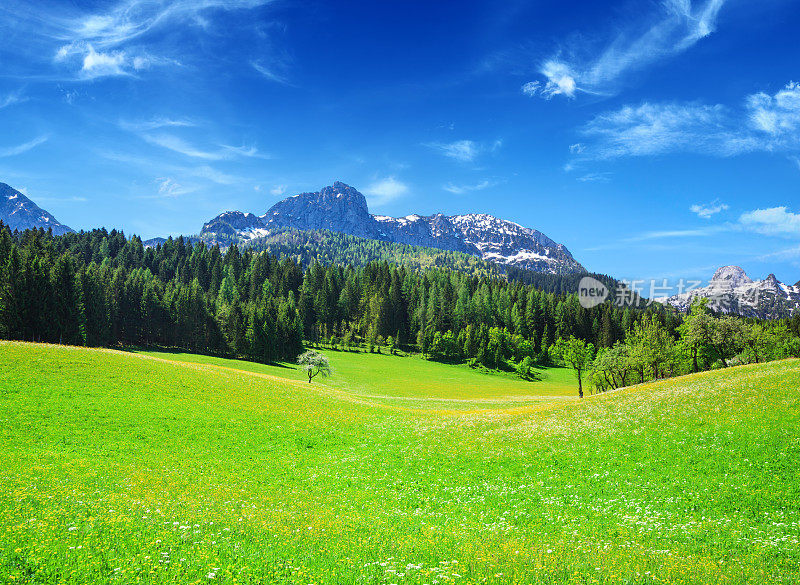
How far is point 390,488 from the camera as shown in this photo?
2225 cm

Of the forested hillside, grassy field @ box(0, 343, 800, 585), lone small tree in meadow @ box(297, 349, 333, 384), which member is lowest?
lone small tree in meadow @ box(297, 349, 333, 384)

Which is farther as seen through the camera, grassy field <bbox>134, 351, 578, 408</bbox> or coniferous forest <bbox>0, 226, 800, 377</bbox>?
coniferous forest <bbox>0, 226, 800, 377</bbox>

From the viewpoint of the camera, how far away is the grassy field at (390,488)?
10883mm

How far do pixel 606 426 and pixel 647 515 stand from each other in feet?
48.6

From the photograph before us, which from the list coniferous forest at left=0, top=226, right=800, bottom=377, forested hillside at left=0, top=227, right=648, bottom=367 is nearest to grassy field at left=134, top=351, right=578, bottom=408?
coniferous forest at left=0, top=226, right=800, bottom=377

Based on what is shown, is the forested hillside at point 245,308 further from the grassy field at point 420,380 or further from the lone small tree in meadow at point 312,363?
the lone small tree in meadow at point 312,363

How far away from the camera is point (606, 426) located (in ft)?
98.6

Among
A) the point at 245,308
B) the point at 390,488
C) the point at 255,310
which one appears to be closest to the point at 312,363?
the point at 255,310

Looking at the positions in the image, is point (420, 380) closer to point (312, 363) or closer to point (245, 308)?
point (312, 363)

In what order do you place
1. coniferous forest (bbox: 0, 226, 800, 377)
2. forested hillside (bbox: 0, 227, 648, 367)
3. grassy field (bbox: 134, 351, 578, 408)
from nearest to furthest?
grassy field (bbox: 134, 351, 578, 408), forested hillside (bbox: 0, 227, 648, 367), coniferous forest (bbox: 0, 226, 800, 377)

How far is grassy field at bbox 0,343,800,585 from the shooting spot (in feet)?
35.7

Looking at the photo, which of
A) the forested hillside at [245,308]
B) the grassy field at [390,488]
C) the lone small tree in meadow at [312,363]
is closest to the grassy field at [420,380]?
the lone small tree in meadow at [312,363]

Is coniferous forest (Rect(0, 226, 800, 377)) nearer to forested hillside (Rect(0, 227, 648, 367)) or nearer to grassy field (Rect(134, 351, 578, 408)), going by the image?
forested hillside (Rect(0, 227, 648, 367))

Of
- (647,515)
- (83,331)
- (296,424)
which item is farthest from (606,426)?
(83,331)
